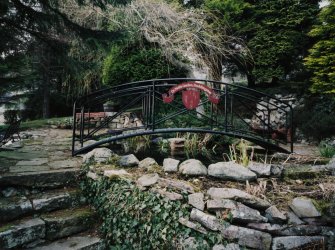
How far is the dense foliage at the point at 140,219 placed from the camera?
274cm

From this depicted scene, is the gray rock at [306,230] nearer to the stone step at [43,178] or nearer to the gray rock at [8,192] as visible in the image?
the stone step at [43,178]

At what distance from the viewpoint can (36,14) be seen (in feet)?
17.3

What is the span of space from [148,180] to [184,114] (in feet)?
12.9

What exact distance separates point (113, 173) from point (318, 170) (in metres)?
2.44

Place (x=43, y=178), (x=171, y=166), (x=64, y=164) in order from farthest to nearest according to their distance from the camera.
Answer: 1. (x=64, y=164)
2. (x=171, y=166)
3. (x=43, y=178)

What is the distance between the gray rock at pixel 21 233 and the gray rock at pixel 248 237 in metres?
1.73

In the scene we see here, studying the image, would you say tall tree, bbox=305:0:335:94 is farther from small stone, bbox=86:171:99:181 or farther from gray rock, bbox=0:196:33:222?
gray rock, bbox=0:196:33:222

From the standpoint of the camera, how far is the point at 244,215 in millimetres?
2637

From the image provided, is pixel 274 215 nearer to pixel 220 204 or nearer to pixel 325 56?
pixel 220 204

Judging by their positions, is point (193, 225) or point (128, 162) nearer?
point (193, 225)

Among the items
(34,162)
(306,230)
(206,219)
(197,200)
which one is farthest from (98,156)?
(306,230)

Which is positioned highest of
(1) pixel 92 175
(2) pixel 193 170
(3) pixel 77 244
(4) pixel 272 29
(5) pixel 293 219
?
(4) pixel 272 29

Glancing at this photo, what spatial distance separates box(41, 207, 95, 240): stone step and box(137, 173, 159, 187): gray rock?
67 centimetres

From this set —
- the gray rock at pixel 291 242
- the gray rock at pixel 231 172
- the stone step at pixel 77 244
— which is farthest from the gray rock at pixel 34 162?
the gray rock at pixel 291 242
